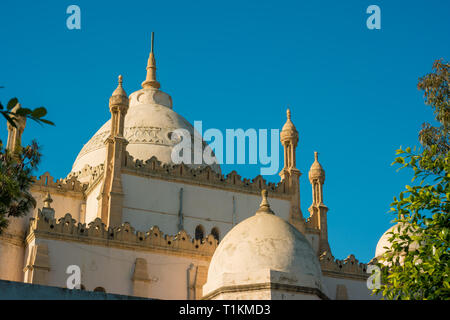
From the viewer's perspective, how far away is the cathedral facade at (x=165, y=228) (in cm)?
2673

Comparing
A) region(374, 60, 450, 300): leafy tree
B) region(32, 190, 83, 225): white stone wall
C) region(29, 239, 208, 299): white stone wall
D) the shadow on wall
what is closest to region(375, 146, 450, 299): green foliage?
region(374, 60, 450, 300): leafy tree

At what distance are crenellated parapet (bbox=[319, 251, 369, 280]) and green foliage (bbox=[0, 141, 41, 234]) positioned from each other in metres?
13.8

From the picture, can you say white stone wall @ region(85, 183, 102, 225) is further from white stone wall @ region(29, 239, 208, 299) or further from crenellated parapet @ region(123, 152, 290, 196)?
white stone wall @ region(29, 239, 208, 299)

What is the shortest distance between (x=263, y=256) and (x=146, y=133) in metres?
14.9

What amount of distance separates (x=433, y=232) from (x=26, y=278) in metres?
17.0

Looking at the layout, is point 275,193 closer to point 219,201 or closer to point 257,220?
point 219,201

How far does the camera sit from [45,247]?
29.8 meters

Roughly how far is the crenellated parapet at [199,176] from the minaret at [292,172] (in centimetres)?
38

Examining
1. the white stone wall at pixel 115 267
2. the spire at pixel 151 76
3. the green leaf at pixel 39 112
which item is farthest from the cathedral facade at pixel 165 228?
the green leaf at pixel 39 112

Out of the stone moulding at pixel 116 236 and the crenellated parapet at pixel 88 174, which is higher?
the crenellated parapet at pixel 88 174

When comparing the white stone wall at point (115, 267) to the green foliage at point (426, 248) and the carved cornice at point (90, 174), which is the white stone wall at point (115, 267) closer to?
the carved cornice at point (90, 174)

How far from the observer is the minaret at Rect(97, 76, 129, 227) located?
111ft
